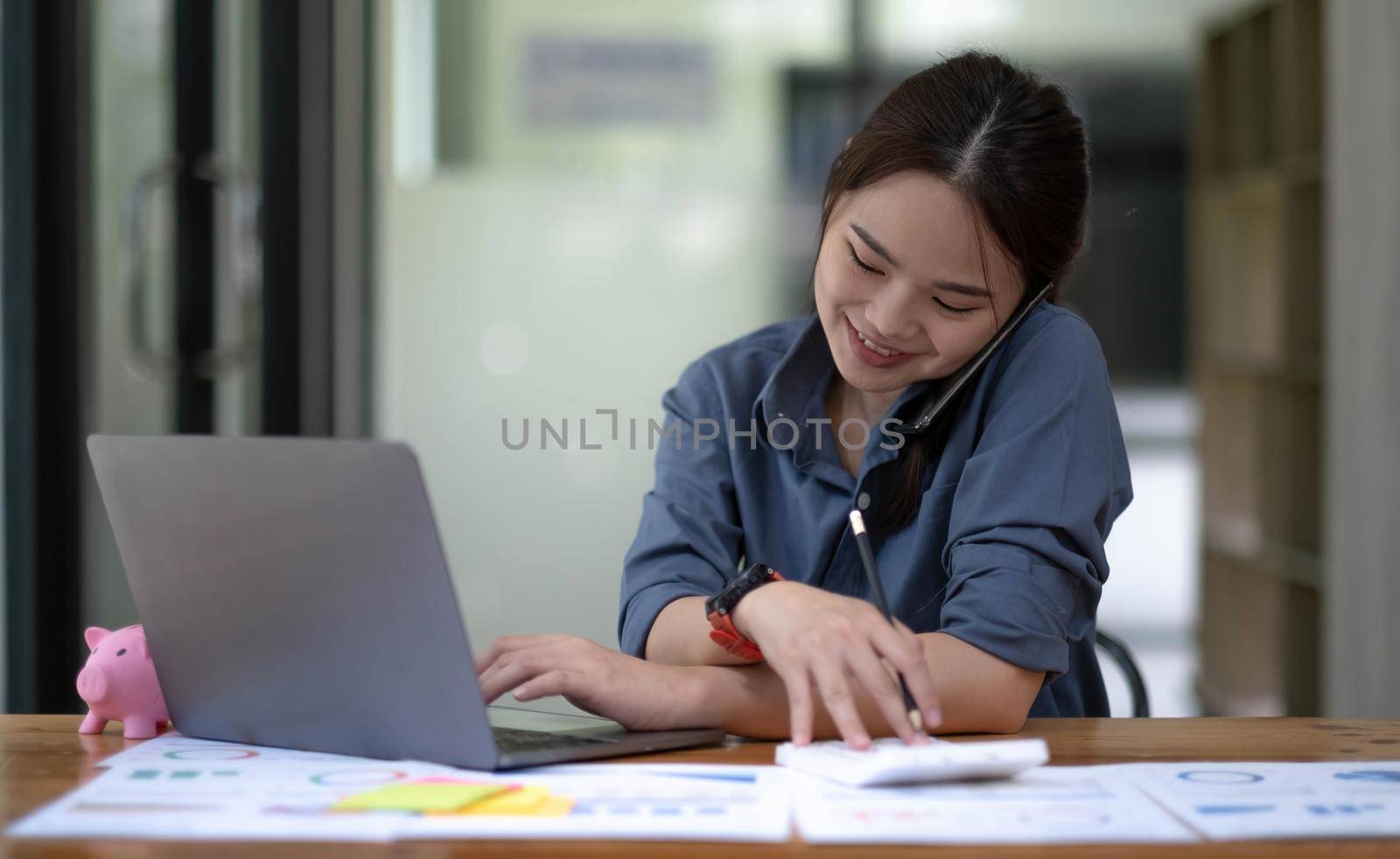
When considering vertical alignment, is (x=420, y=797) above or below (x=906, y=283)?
below

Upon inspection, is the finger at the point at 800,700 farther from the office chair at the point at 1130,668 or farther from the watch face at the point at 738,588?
the office chair at the point at 1130,668

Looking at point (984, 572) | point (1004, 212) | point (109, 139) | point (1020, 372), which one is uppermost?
point (109, 139)

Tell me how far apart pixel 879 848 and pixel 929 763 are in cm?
12

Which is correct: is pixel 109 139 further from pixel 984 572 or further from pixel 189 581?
pixel 984 572

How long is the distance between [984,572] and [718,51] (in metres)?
2.45

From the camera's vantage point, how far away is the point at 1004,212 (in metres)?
1.11

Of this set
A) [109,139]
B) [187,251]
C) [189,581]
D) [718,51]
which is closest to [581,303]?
[718,51]

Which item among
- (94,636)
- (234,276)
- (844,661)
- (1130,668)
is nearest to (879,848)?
(844,661)

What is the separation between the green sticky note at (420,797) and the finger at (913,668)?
0.25m

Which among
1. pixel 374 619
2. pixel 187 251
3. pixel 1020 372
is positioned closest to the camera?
pixel 374 619

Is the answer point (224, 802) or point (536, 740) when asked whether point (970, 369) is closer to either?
point (536, 740)

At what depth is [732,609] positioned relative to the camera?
3.19ft

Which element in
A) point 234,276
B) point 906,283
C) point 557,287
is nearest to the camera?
point 906,283

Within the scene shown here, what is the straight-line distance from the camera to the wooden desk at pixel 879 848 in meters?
0.67
